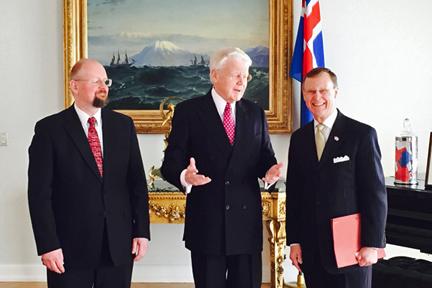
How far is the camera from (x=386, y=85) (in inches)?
169

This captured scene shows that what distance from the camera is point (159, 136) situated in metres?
4.36

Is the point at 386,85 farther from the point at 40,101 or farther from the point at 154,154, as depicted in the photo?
the point at 40,101

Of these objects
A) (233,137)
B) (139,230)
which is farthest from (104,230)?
(233,137)

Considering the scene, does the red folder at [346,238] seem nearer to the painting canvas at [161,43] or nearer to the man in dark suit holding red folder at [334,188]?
→ the man in dark suit holding red folder at [334,188]

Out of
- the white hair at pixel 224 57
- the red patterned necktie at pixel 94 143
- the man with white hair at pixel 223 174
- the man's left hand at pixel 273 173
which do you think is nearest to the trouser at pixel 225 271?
the man with white hair at pixel 223 174

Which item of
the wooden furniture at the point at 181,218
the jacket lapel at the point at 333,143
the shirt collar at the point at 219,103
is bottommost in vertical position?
the wooden furniture at the point at 181,218

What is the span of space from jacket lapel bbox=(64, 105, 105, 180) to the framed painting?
6.34 feet

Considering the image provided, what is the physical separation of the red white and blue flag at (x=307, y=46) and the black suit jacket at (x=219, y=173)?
5.49 feet

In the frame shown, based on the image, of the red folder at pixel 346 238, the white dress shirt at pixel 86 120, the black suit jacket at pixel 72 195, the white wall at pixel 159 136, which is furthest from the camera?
the white wall at pixel 159 136

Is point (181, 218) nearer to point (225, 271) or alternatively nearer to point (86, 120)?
point (225, 271)

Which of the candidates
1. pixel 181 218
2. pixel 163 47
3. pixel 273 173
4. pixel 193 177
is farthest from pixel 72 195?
pixel 163 47

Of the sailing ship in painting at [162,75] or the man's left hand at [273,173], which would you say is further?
the sailing ship in painting at [162,75]

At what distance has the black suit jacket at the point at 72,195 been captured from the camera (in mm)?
2264

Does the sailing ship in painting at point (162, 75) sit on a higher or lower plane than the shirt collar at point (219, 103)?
higher
